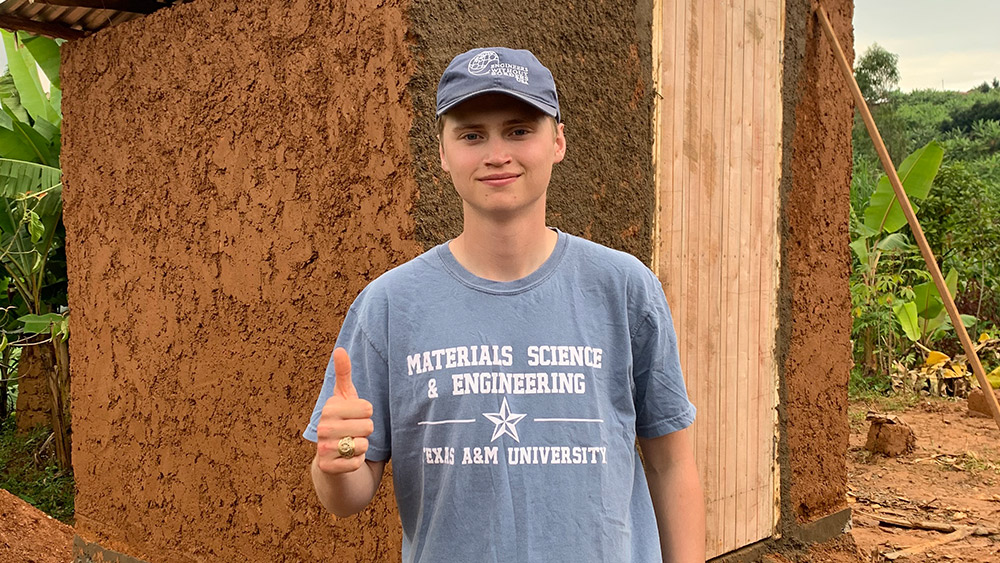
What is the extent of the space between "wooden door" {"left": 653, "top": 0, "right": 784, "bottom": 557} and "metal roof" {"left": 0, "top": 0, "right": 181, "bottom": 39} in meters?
2.21

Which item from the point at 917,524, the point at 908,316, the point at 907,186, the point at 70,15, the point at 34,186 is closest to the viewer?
the point at 70,15

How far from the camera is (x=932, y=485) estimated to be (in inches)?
262

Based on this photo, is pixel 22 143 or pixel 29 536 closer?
pixel 29 536

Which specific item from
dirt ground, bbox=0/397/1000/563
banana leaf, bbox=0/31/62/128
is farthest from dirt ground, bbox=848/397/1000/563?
banana leaf, bbox=0/31/62/128

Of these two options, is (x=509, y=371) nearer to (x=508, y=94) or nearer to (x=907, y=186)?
(x=508, y=94)

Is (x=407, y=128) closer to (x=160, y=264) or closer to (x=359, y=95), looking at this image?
(x=359, y=95)

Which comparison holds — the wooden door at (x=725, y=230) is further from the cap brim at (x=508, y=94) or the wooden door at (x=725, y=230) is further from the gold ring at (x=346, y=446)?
the gold ring at (x=346, y=446)

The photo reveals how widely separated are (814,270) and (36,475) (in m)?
6.80

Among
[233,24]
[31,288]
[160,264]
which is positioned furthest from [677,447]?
[31,288]

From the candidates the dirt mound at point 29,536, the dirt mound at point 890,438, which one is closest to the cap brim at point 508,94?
the dirt mound at point 29,536

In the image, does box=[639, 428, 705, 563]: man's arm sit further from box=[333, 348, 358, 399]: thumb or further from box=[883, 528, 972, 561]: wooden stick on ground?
box=[883, 528, 972, 561]: wooden stick on ground

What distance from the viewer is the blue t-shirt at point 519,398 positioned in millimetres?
1551

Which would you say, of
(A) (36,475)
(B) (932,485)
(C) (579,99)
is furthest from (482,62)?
(A) (36,475)

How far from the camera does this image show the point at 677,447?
176 cm
